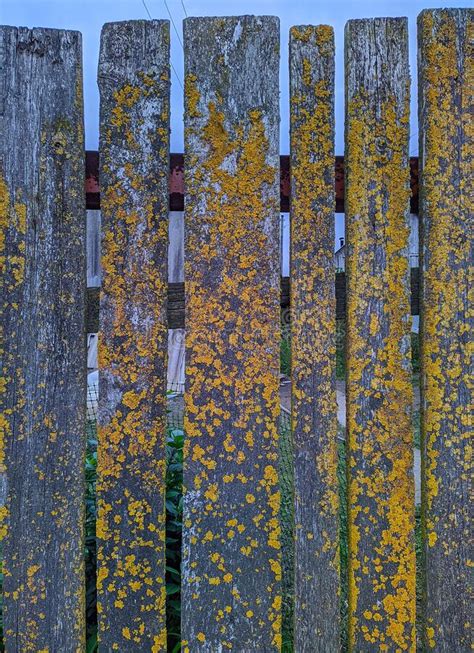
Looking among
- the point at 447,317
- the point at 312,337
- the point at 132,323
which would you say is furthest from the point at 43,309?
the point at 447,317

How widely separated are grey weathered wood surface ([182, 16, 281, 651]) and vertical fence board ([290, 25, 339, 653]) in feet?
0.23

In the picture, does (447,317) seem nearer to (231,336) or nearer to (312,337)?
(312,337)

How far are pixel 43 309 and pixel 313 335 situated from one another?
0.91 meters

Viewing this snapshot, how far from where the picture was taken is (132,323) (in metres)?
1.54

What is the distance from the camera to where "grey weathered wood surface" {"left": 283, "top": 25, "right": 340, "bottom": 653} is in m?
1.54

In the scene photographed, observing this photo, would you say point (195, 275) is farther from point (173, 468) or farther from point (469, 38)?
point (469, 38)

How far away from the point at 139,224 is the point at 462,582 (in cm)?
164

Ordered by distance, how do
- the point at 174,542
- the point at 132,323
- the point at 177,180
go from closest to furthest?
1. the point at 132,323
2. the point at 177,180
3. the point at 174,542

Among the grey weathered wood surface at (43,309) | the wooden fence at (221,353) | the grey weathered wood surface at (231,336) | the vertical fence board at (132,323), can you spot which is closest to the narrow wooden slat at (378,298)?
the wooden fence at (221,353)

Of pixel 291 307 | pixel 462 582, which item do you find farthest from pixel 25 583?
pixel 462 582

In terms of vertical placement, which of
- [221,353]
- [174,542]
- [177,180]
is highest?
[177,180]

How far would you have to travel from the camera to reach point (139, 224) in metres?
1.54

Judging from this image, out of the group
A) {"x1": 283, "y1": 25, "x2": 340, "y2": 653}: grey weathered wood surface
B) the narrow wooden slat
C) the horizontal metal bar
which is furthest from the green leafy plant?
the horizontal metal bar

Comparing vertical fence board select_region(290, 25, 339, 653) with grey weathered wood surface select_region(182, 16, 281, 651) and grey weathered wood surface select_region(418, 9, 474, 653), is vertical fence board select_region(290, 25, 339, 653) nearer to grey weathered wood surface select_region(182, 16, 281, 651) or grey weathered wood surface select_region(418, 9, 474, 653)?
grey weathered wood surface select_region(182, 16, 281, 651)
